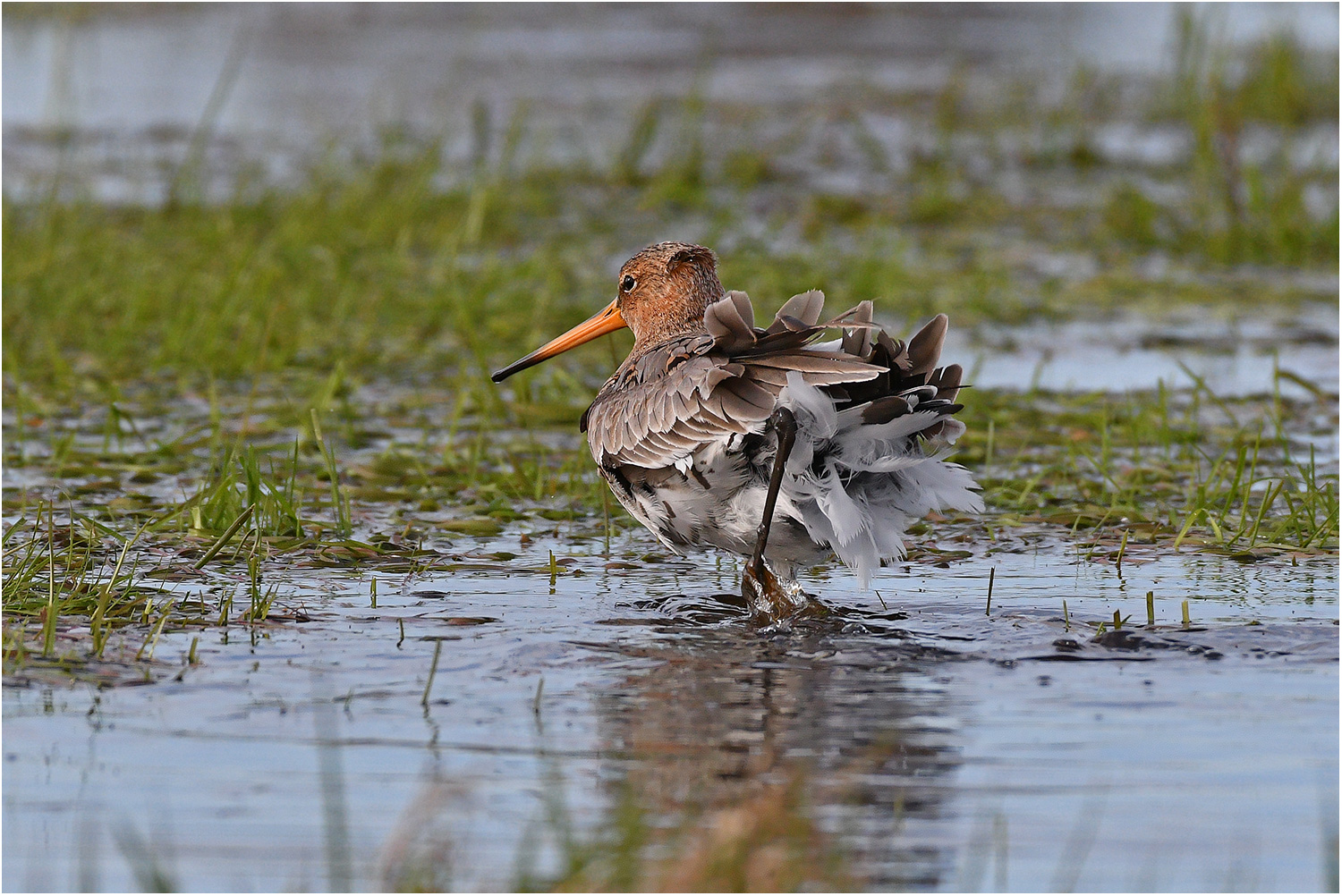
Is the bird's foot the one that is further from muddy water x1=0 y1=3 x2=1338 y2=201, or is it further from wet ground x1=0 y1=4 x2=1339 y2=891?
muddy water x1=0 y1=3 x2=1338 y2=201

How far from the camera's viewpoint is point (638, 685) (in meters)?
4.66

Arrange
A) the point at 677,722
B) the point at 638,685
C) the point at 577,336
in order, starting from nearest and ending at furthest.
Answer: the point at 677,722
the point at 638,685
the point at 577,336

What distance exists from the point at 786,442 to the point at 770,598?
67 centimetres

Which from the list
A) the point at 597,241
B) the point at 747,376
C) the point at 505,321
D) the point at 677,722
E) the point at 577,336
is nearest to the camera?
the point at 677,722

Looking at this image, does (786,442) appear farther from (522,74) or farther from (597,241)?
(522,74)

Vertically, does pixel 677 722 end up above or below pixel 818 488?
below

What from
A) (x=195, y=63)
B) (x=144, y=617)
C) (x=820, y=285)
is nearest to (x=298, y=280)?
(x=820, y=285)

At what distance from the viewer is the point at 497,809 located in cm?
374

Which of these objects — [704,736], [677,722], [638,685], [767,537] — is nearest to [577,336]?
[767,537]

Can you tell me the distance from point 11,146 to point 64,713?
38.4 ft

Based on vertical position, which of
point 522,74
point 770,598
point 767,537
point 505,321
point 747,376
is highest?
point 522,74

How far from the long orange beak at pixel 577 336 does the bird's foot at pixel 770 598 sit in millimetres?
1454

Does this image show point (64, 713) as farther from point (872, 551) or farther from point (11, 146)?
point (11, 146)

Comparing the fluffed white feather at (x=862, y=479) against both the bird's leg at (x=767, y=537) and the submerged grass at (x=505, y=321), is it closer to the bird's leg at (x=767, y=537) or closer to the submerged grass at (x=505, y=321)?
the bird's leg at (x=767, y=537)
